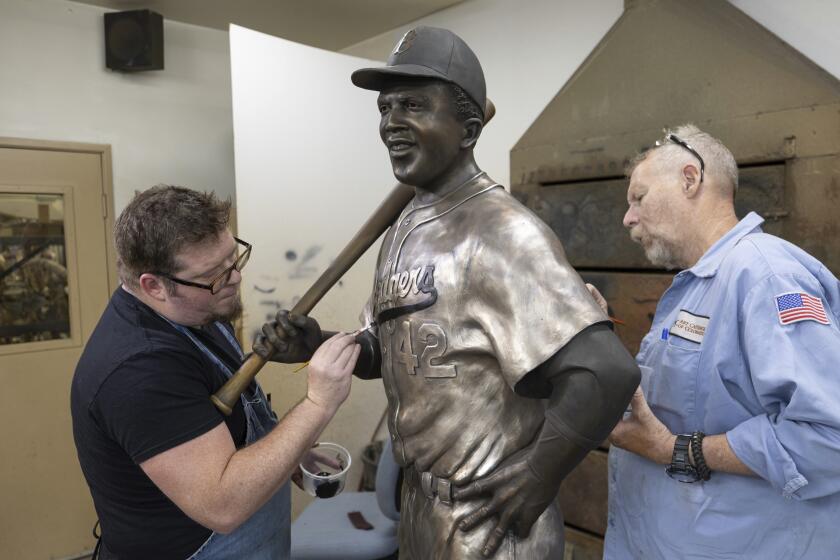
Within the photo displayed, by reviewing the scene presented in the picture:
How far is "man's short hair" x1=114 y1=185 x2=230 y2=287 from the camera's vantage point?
1.14 m

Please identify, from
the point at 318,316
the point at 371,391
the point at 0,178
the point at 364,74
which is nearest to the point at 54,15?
the point at 0,178

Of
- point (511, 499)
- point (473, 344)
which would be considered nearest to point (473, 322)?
point (473, 344)

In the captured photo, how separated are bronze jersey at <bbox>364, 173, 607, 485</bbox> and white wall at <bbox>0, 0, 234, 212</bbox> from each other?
2590 mm

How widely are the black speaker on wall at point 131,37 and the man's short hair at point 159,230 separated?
2.12m

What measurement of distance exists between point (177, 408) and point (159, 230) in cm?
34

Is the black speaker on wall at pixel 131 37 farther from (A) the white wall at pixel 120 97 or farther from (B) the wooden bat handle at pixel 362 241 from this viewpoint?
(B) the wooden bat handle at pixel 362 241

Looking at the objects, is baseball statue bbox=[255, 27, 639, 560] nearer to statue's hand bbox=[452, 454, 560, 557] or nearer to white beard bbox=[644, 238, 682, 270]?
statue's hand bbox=[452, 454, 560, 557]

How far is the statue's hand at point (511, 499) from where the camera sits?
899 millimetres

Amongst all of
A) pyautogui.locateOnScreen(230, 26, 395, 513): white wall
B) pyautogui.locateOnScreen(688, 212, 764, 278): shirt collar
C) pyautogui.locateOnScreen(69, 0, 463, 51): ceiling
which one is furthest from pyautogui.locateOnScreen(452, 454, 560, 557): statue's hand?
pyautogui.locateOnScreen(69, 0, 463, 51): ceiling

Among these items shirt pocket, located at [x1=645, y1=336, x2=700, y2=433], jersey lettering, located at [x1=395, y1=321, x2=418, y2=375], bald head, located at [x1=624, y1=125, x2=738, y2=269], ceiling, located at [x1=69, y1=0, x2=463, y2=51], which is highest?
→ ceiling, located at [x1=69, y1=0, x2=463, y2=51]

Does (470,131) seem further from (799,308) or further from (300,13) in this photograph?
(300,13)

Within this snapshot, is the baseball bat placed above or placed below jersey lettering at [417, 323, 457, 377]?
above

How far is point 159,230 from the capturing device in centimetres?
114

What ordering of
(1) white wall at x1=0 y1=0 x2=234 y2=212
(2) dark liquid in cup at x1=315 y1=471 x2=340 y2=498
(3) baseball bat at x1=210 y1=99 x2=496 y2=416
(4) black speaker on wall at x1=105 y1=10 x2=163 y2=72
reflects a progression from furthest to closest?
1. (4) black speaker on wall at x1=105 y1=10 x2=163 y2=72
2. (1) white wall at x1=0 y1=0 x2=234 y2=212
3. (2) dark liquid in cup at x1=315 y1=471 x2=340 y2=498
4. (3) baseball bat at x1=210 y1=99 x2=496 y2=416
